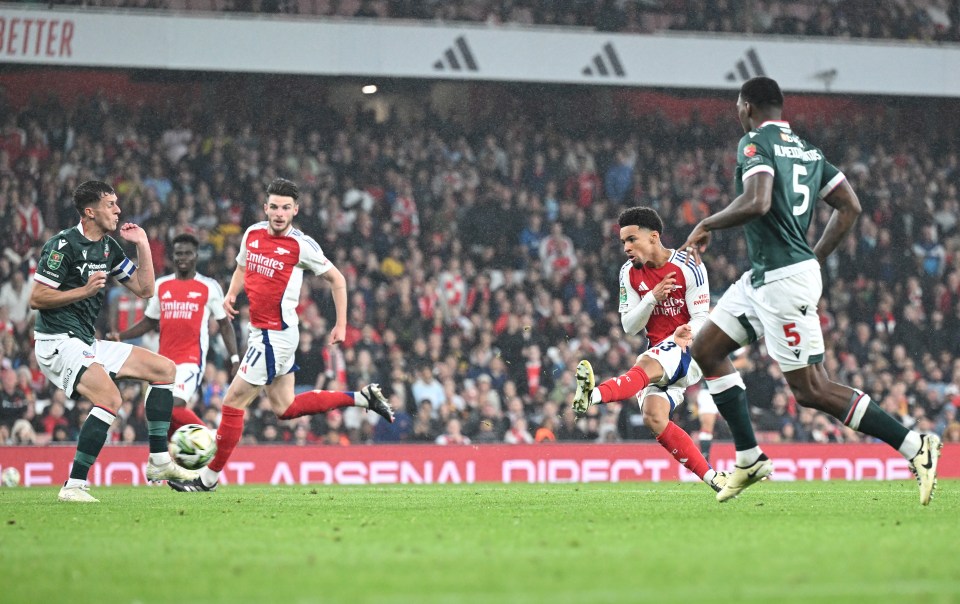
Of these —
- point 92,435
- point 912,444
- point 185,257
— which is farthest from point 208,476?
point 912,444

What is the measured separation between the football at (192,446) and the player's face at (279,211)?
1.67 metres

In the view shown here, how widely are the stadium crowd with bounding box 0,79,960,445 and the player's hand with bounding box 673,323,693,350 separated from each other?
8.66 metres

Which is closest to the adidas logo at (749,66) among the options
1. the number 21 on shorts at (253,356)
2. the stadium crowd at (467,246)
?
the stadium crowd at (467,246)

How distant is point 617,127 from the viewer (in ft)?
83.8

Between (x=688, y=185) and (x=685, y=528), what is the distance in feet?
58.7

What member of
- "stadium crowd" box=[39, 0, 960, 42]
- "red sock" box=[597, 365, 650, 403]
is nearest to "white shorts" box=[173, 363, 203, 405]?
"red sock" box=[597, 365, 650, 403]

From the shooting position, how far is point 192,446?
9.25 metres

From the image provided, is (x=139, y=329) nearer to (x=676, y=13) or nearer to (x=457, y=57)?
(x=457, y=57)

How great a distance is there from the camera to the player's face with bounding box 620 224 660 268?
943 cm

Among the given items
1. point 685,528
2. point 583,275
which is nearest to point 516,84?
point 583,275

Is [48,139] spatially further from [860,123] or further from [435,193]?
[860,123]

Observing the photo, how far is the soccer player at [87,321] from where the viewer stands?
9133 millimetres

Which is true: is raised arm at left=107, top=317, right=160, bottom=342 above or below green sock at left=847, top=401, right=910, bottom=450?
above

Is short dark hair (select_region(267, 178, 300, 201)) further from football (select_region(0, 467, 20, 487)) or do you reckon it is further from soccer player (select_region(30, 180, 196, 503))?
football (select_region(0, 467, 20, 487))
